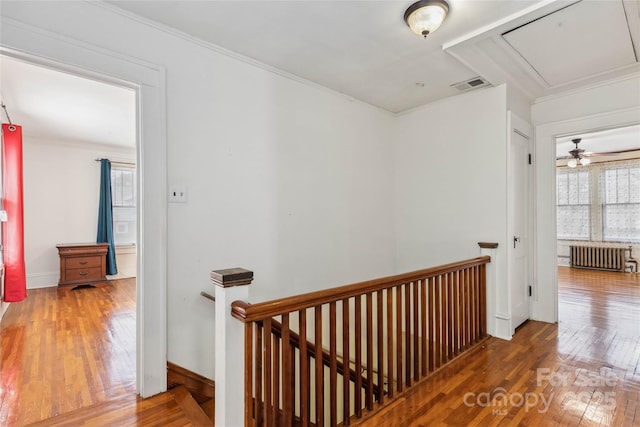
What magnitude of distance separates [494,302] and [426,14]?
2.67m

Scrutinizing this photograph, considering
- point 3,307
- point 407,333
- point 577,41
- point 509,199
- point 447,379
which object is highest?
point 577,41

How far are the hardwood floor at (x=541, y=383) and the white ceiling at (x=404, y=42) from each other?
8.20ft

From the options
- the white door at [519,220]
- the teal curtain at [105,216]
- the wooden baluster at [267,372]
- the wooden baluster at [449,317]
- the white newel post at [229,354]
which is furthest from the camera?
the teal curtain at [105,216]

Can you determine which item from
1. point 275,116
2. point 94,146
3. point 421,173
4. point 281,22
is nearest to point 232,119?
point 275,116

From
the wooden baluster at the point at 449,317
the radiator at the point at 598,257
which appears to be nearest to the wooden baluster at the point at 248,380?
the wooden baluster at the point at 449,317

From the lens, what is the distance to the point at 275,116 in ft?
9.08

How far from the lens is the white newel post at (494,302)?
119 inches

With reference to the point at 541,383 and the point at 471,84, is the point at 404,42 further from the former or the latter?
the point at 541,383

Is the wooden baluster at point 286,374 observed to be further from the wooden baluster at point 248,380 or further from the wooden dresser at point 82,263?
the wooden dresser at point 82,263

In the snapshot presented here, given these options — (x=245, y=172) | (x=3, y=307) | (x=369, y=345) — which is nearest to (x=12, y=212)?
(x=3, y=307)

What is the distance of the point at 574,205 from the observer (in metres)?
7.39

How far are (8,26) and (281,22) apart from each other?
149 centimetres

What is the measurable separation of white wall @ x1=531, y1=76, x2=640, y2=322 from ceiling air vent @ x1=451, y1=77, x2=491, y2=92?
102 centimetres

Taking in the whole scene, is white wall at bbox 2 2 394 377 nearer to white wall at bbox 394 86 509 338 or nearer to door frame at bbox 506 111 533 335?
white wall at bbox 394 86 509 338
